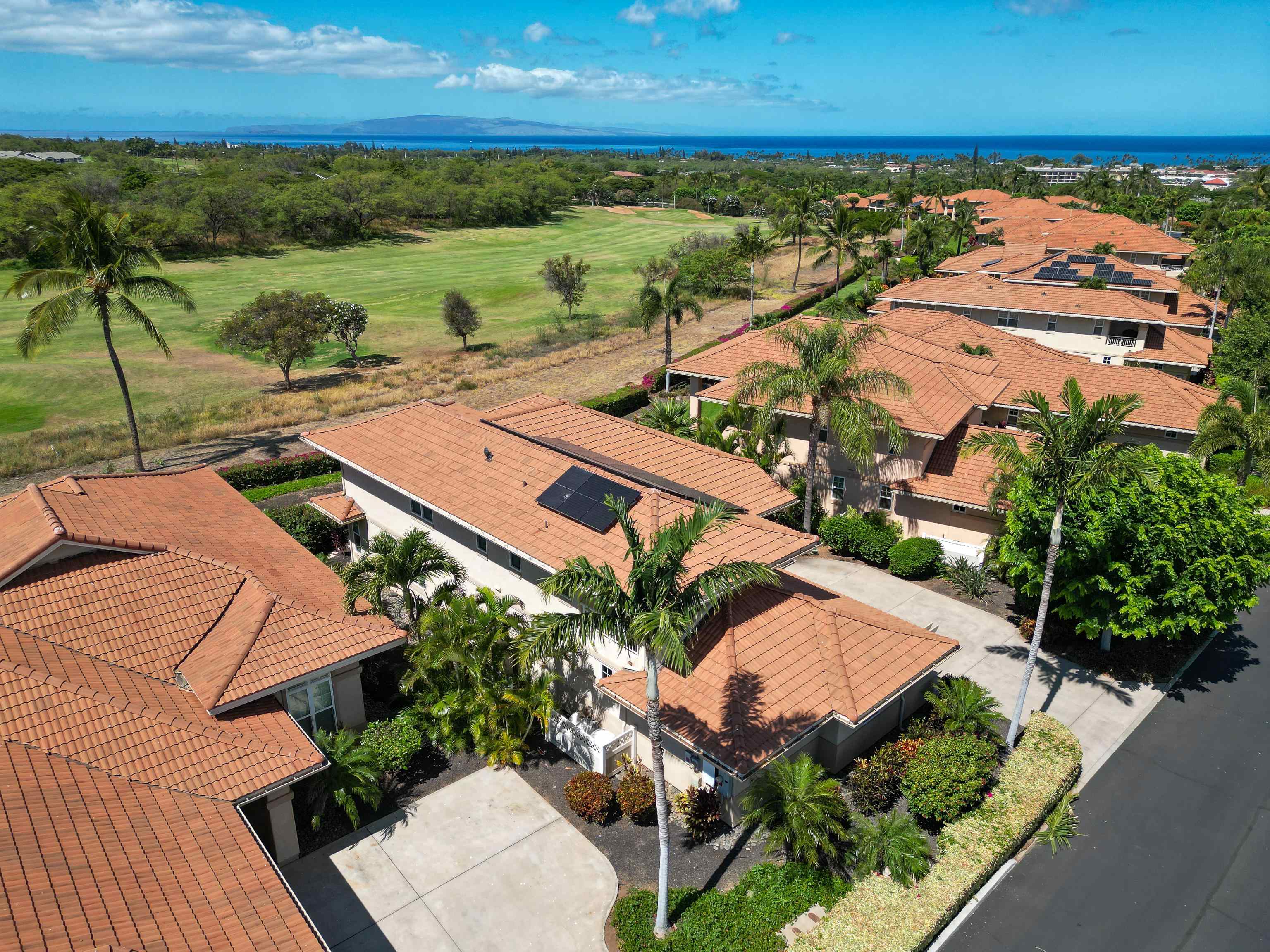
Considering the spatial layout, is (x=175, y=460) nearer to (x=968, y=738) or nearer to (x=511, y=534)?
(x=511, y=534)

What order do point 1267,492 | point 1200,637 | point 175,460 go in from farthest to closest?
point 175,460 → point 1267,492 → point 1200,637

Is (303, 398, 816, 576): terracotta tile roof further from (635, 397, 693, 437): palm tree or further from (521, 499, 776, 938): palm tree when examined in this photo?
(635, 397, 693, 437): palm tree

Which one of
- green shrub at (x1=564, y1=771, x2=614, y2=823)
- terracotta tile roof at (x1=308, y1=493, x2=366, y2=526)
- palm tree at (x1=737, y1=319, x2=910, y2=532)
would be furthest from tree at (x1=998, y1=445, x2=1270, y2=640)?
terracotta tile roof at (x1=308, y1=493, x2=366, y2=526)

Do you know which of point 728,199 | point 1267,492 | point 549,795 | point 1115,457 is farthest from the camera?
point 728,199

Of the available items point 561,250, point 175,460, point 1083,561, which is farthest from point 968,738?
point 561,250

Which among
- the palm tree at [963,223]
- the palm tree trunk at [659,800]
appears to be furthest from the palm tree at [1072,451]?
the palm tree at [963,223]

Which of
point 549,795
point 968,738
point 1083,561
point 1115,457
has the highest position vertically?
point 1115,457
